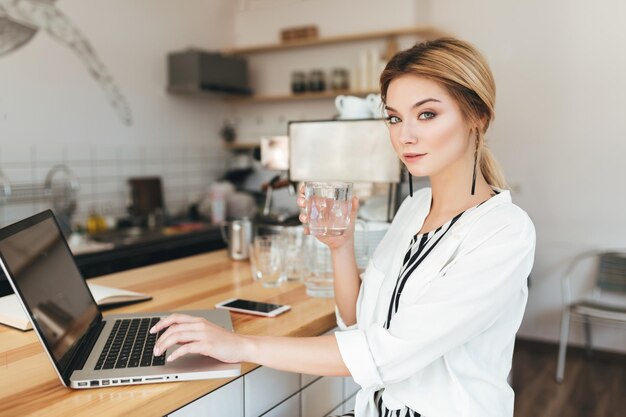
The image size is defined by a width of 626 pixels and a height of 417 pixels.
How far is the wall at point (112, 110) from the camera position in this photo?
10.9 ft

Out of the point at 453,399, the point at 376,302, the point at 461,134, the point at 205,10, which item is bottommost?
the point at 453,399

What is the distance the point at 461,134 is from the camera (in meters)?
1.18

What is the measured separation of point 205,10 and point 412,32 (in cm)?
175

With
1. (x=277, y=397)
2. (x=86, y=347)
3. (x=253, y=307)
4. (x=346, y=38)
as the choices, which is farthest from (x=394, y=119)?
(x=346, y=38)

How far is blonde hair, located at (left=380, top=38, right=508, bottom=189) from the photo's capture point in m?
1.13

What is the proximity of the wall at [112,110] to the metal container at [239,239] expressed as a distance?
70.8 inches

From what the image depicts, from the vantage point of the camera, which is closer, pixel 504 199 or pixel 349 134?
pixel 504 199

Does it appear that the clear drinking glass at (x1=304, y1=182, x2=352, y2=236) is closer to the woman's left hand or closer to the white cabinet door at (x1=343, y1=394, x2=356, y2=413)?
the woman's left hand

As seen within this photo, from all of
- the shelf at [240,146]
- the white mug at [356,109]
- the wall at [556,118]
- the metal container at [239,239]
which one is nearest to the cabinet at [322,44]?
the wall at [556,118]

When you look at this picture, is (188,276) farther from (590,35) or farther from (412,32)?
(590,35)

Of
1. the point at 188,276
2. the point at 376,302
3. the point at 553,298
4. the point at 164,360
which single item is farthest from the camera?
the point at 553,298

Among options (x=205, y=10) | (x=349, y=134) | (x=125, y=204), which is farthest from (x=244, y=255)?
(x=205, y=10)

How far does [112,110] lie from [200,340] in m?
3.24

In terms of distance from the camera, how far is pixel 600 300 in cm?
372
